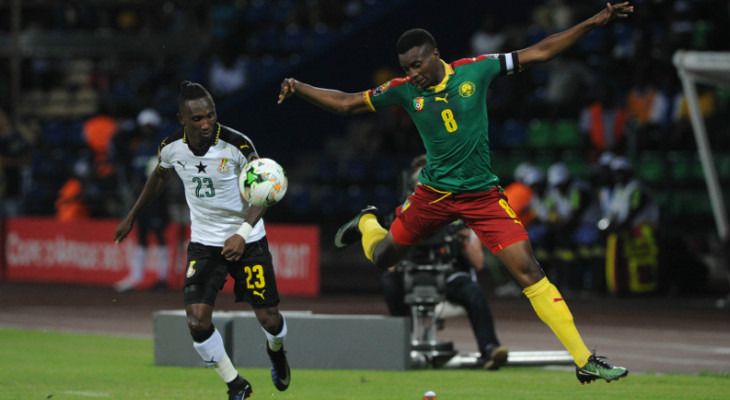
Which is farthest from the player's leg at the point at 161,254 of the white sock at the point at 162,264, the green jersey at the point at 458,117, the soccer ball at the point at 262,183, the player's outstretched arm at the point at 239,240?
the green jersey at the point at 458,117

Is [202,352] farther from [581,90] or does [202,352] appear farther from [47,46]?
[47,46]

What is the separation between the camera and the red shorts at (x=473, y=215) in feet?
28.4

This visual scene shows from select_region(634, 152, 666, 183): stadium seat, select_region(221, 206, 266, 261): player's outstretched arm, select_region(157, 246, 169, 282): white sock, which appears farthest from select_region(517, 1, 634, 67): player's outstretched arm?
select_region(157, 246, 169, 282): white sock

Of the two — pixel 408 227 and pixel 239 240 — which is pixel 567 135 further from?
pixel 239 240

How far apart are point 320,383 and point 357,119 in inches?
624

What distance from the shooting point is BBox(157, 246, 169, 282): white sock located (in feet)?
66.0

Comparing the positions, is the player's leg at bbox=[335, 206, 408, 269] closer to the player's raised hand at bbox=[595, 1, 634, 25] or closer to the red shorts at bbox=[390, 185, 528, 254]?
the red shorts at bbox=[390, 185, 528, 254]

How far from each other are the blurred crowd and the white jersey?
9.79m

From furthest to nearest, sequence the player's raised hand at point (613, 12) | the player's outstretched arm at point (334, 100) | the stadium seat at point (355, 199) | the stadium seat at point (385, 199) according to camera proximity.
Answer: the stadium seat at point (355, 199)
the stadium seat at point (385, 199)
the player's outstretched arm at point (334, 100)
the player's raised hand at point (613, 12)

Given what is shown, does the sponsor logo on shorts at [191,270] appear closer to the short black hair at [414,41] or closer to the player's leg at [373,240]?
the player's leg at [373,240]

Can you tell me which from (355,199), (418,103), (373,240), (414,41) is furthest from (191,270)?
(355,199)

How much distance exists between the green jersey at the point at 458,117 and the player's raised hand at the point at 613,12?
68 cm

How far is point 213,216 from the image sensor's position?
9234mm

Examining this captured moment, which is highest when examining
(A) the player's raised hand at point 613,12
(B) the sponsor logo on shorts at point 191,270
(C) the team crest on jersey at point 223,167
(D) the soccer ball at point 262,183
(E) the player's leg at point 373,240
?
(A) the player's raised hand at point 613,12
